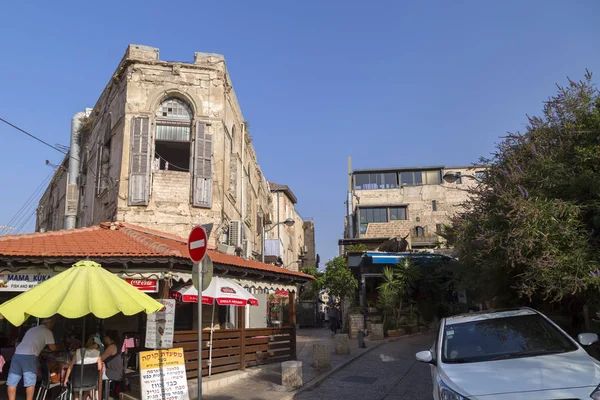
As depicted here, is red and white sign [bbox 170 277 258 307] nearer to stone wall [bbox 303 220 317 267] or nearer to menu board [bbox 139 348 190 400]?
menu board [bbox 139 348 190 400]

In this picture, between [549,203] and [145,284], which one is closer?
[549,203]

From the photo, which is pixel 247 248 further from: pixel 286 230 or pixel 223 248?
pixel 286 230

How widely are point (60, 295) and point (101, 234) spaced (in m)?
6.61

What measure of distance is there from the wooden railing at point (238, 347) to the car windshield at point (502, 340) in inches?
255

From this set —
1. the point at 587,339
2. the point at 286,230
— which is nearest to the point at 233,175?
the point at 587,339

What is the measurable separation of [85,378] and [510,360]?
6359 mm

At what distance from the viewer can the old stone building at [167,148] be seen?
16.3 meters

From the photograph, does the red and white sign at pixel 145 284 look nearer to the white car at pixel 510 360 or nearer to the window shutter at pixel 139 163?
the window shutter at pixel 139 163

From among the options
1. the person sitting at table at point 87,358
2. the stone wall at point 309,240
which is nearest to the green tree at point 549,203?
the person sitting at table at point 87,358

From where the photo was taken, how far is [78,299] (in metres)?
6.70

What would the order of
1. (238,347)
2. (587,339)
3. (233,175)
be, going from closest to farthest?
1. (587,339)
2. (238,347)
3. (233,175)

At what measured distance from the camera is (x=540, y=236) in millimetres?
8227

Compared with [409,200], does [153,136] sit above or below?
below

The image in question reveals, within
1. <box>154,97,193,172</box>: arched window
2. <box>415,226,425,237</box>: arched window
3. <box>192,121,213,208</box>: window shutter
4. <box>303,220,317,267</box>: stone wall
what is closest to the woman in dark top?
<box>192,121,213,208</box>: window shutter
